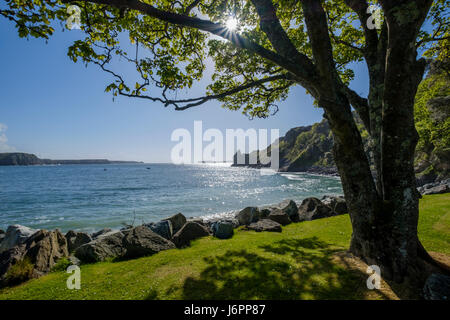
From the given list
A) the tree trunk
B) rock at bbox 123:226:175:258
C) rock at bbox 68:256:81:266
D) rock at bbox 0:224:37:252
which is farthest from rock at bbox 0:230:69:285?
the tree trunk

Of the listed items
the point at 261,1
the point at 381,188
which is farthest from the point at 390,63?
the point at 261,1

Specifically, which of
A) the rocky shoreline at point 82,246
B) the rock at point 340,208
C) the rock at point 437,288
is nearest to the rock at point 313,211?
the rock at point 340,208

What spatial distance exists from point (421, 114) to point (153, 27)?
146ft

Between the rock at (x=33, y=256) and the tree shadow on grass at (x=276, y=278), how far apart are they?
646 centimetres

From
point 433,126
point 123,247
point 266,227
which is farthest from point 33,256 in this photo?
point 433,126

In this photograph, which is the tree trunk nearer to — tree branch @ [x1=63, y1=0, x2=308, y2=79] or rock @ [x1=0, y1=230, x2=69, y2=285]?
tree branch @ [x1=63, y1=0, x2=308, y2=79]

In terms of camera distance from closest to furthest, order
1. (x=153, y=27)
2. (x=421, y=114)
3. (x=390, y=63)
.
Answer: (x=390, y=63) < (x=153, y=27) < (x=421, y=114)

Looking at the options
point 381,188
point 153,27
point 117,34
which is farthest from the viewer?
point 153,27

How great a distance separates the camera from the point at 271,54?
4.63 metres

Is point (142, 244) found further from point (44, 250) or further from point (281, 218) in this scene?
point (281, 218)

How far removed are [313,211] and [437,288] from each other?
42.4 ft

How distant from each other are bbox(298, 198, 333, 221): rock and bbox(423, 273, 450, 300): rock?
39.7ft

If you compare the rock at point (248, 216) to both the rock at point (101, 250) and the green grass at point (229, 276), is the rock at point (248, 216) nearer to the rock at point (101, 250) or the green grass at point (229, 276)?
the green grass at point (229, 276)
